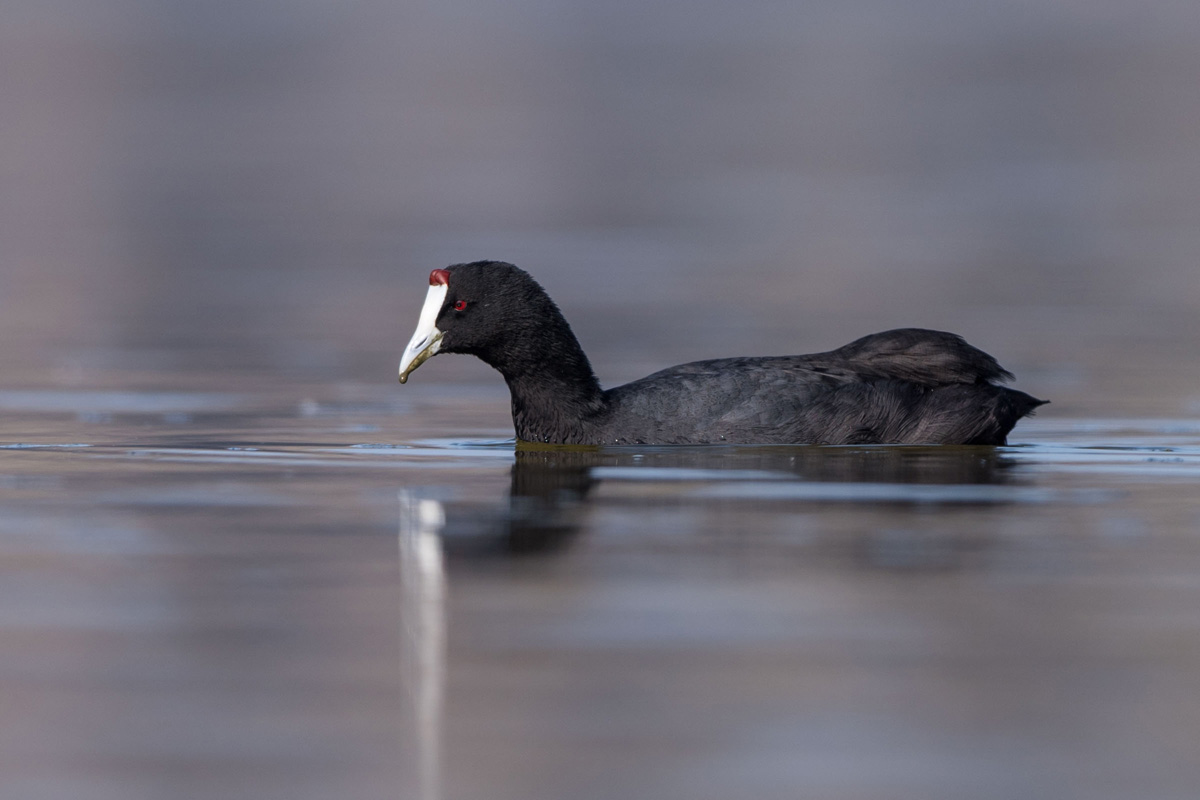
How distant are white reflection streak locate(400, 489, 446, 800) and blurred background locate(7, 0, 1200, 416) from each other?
15.2 ft

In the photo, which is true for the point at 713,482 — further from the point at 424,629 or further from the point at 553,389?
the point at 424,629

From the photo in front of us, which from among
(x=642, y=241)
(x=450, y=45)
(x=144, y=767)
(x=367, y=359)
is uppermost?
(x=450, y=45)

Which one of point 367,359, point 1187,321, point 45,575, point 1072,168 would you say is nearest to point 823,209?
point 1072,168

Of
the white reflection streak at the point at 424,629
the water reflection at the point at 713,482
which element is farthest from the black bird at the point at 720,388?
the white reflection streak at the point at 424,629

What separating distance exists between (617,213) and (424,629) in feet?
58.7

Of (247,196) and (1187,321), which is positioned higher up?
(247,196)

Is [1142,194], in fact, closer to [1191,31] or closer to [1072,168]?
[1072,168]

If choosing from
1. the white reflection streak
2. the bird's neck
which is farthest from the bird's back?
the white reflection streak

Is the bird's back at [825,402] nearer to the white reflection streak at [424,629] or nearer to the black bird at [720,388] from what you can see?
the black bird at [720,388]

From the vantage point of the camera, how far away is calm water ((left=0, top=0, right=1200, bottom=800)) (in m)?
4.75

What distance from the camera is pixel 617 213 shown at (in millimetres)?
23469

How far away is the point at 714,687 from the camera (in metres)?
5.17

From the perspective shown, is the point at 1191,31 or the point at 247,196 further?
the point at 1191,31

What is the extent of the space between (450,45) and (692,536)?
57716mm
